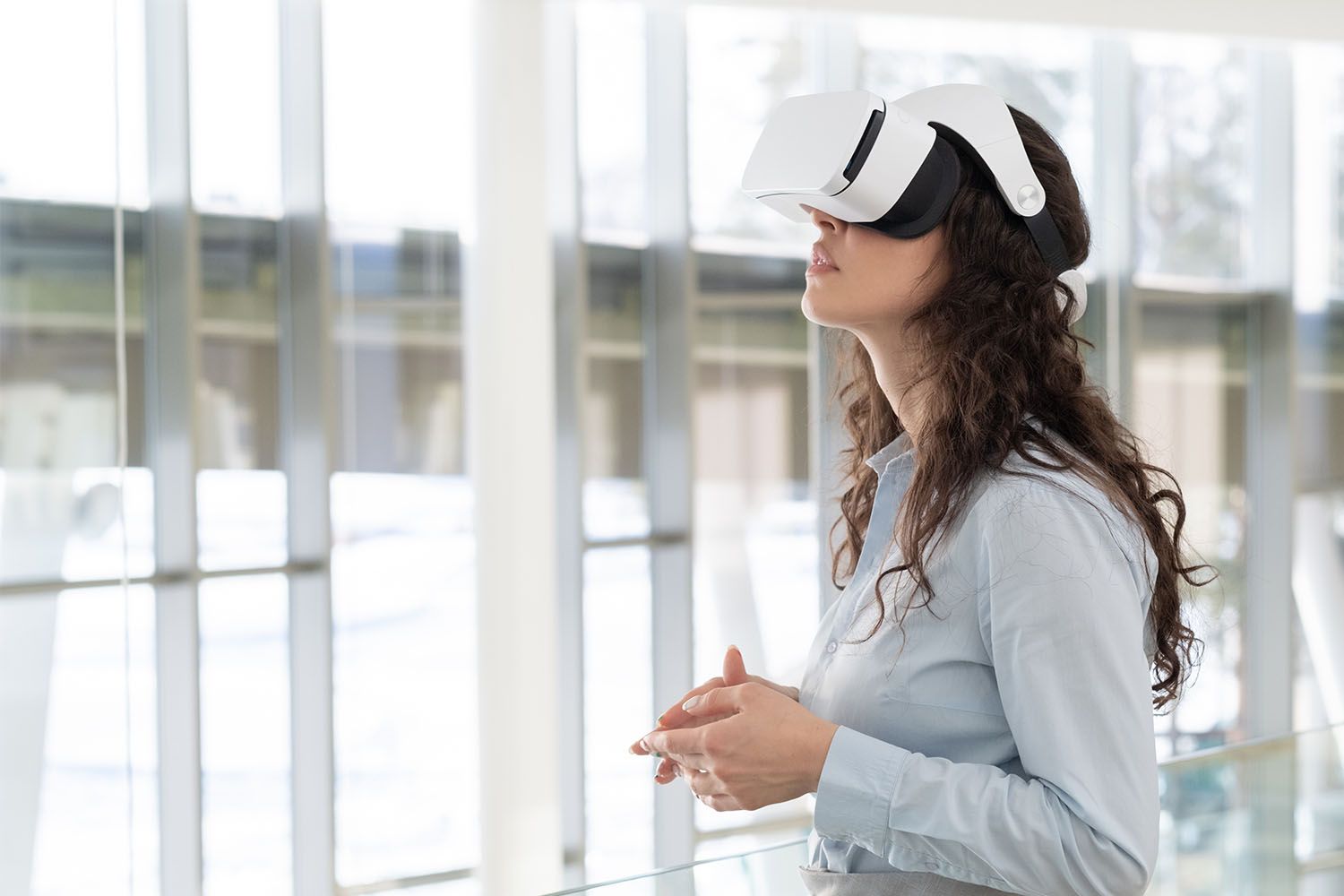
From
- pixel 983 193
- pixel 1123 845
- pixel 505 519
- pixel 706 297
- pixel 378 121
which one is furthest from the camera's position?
pixel 706 297


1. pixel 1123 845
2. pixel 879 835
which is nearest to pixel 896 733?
pixel 879 835

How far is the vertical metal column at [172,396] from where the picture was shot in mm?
4422

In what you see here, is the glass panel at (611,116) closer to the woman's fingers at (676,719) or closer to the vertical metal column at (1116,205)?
the vertical metal column at (1116,205)

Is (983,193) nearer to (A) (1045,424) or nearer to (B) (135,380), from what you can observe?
(A) (1045,424)

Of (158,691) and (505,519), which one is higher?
(505,519)

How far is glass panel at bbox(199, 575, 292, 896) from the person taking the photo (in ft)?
14.9

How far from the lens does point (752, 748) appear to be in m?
1.07

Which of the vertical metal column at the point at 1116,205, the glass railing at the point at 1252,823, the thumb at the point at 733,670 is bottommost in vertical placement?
the glass railing at the point at 1252,823

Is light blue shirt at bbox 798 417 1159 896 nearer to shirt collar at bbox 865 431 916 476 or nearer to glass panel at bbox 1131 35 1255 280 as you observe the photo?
shirt collar at bbox 865 431 916 476

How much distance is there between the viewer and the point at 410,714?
192 inches

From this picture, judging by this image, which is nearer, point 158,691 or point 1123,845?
point 1123,845

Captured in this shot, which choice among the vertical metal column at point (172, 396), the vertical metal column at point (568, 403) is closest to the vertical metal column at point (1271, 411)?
the vertical metal column at point (568, 403)

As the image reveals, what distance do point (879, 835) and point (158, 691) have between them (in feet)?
13.2

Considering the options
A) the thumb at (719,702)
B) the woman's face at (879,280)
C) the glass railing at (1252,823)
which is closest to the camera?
the thumb at (719,702)
